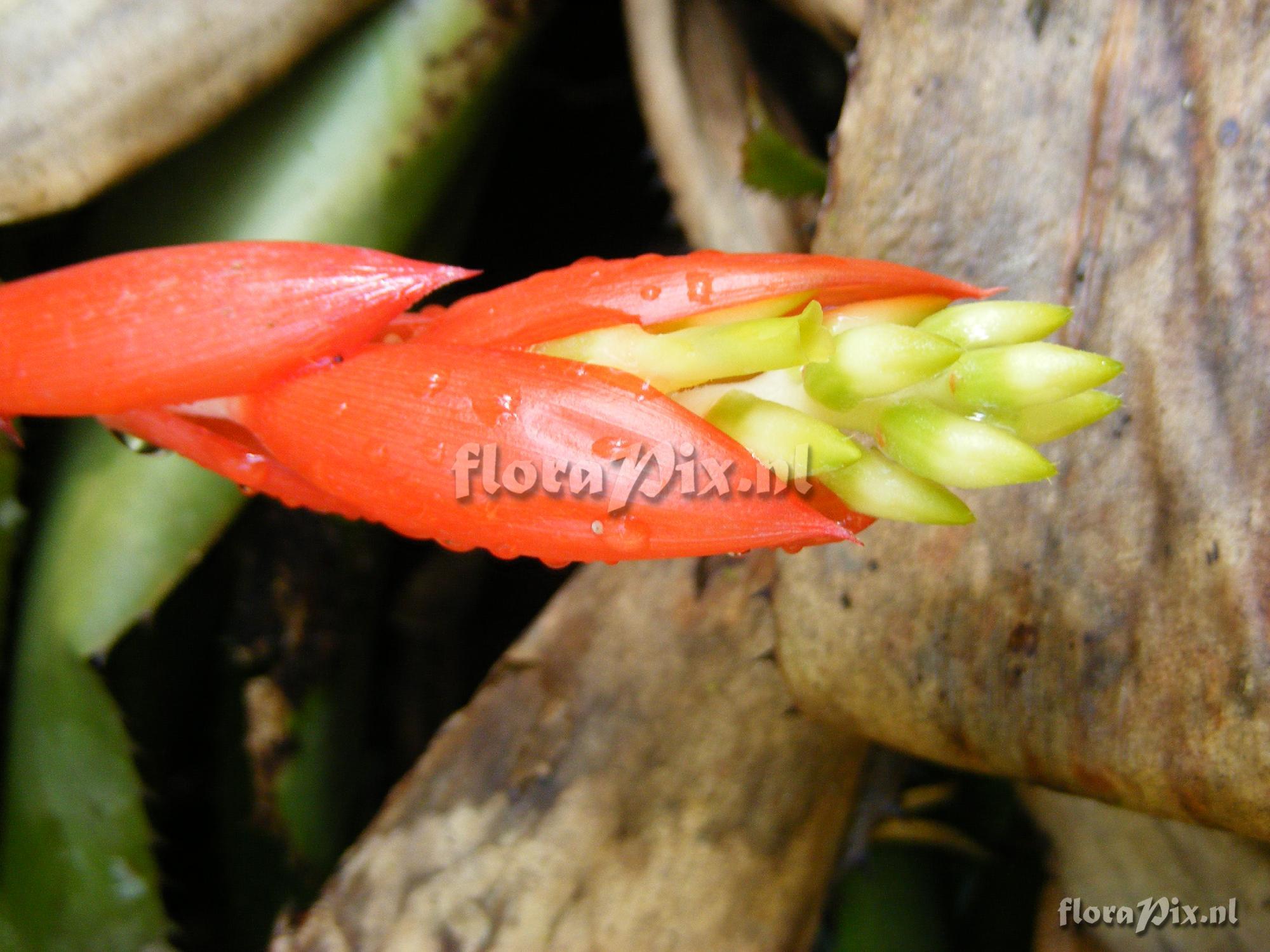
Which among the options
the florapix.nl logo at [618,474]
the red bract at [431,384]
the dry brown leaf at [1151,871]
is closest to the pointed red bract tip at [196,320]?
the red bract at [431,384]

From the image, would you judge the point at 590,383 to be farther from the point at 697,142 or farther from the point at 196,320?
the point at 697,142

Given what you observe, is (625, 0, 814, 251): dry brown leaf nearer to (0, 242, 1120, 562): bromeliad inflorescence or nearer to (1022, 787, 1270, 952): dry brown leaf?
(0, 242, 1120, 562): bromeliad inflorescence

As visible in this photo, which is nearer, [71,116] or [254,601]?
[71,116]

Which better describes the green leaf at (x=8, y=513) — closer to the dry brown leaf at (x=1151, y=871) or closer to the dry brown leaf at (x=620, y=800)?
the dry brown leaf at (x=620, y=800)

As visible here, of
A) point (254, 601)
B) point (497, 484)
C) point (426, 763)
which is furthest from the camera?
point (254, 601)

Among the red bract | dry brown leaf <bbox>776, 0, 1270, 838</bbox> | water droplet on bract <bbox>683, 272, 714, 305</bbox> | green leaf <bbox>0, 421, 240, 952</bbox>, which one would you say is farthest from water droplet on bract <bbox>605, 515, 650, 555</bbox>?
green leaf <bbox>0, 421, 240, 952</bbox>

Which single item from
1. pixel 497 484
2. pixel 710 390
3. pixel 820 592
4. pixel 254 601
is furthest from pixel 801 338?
pixel 254 601

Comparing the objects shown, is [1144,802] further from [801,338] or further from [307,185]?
[307,185]

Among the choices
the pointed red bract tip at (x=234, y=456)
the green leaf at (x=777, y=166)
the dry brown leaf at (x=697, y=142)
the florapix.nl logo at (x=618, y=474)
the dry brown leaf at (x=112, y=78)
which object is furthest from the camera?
the dry brown leaf at (x=697, y=142)
